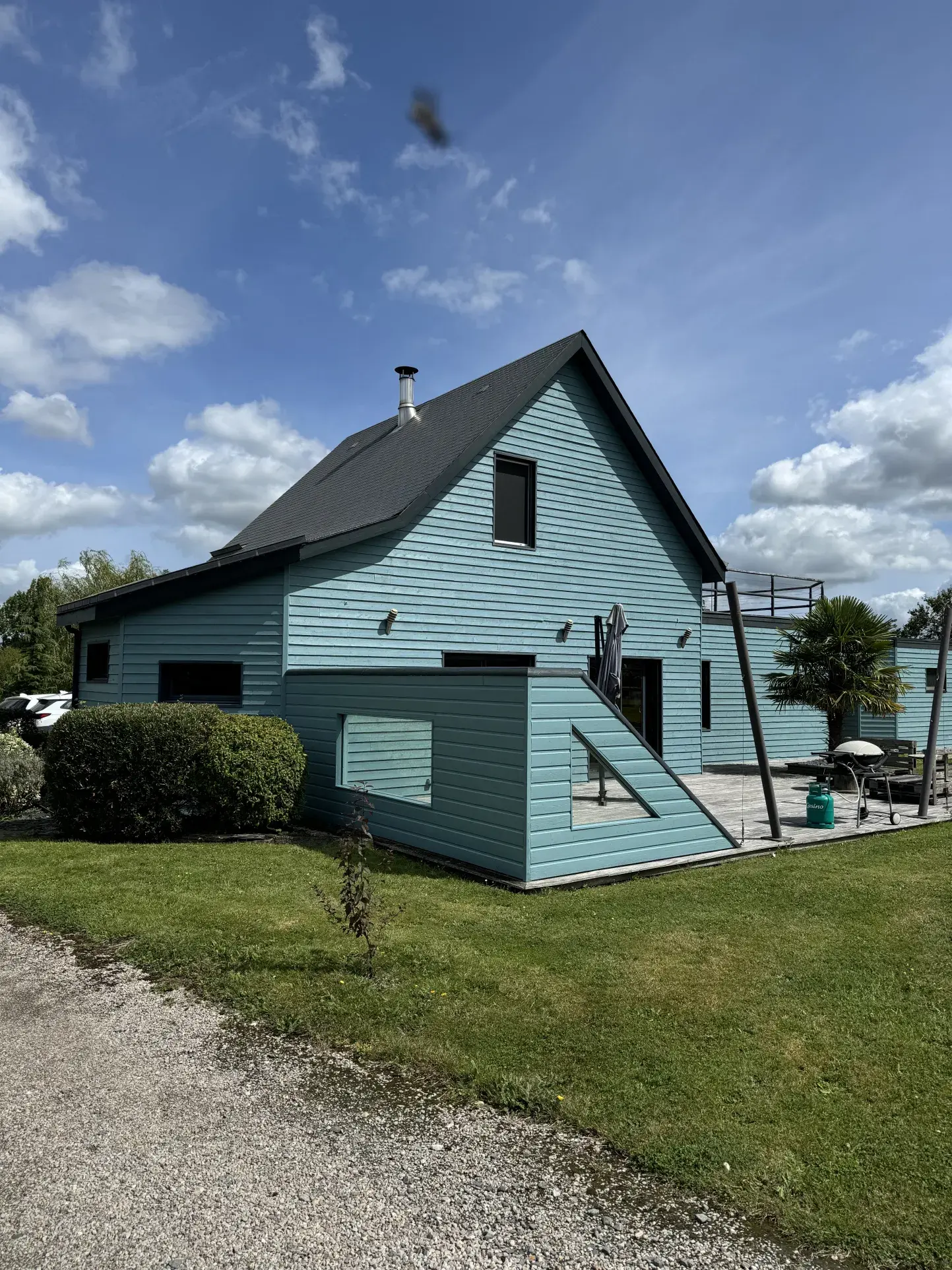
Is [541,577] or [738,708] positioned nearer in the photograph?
[541,577]

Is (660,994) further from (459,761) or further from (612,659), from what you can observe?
(612,659)

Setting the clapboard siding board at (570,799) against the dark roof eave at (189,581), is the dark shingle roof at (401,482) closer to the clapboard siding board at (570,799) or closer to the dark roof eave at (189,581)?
the dark roof eave at (189,581)

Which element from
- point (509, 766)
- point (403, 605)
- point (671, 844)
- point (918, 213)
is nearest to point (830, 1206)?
point (509, 766)

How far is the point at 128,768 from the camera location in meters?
9.70

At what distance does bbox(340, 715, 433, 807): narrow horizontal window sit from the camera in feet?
29.8

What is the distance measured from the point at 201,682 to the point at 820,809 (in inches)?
342

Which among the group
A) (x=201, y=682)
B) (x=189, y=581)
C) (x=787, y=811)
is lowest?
(x=787, y=811)

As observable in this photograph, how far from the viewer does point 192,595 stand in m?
11.8

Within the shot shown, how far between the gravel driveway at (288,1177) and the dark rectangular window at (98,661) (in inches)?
382

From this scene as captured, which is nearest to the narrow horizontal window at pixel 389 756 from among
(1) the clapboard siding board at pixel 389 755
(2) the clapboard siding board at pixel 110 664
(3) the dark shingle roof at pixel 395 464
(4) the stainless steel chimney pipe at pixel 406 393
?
(1) the clapboard siding board at pixel 389 755

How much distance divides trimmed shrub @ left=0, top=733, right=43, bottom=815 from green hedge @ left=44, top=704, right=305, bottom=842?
201 cm

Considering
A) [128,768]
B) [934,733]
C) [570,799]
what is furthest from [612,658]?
[128,768]

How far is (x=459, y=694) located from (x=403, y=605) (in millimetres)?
4355

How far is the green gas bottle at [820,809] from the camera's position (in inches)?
430
